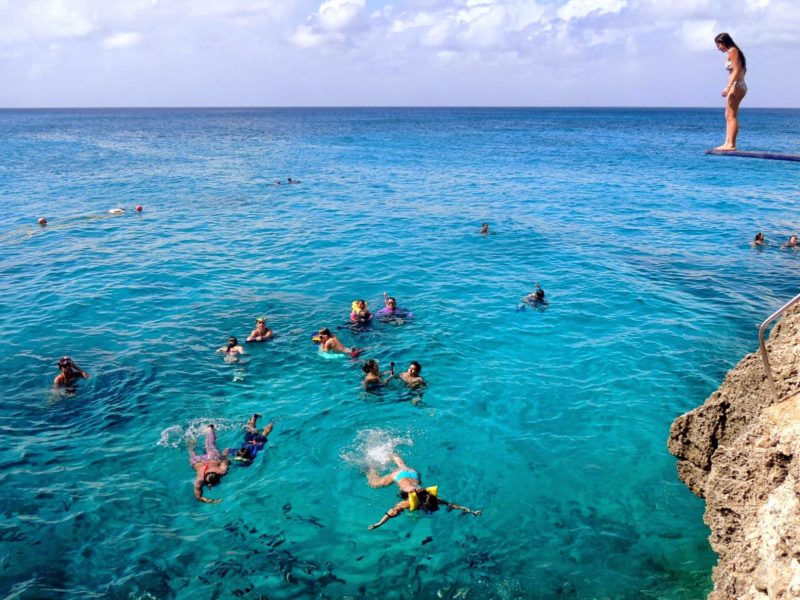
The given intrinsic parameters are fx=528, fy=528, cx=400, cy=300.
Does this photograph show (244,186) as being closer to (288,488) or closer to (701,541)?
(288,488)

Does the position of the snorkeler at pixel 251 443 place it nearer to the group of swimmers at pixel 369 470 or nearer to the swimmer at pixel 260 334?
the group of swimmers at pixel 369 470

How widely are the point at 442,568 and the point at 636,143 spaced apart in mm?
92426

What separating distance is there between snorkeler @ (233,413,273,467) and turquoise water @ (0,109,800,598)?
238 mm

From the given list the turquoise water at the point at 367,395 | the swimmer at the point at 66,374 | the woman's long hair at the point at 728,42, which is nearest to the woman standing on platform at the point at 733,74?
the woman's long hair at the point at 728,42

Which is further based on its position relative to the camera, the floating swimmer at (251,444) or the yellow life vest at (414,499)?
the floating swimmer at (251,444)

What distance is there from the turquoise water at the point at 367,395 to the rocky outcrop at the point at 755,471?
7.18ft

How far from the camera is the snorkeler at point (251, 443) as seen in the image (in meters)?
12.4

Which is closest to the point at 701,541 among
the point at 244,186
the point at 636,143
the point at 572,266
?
the point at 572,266

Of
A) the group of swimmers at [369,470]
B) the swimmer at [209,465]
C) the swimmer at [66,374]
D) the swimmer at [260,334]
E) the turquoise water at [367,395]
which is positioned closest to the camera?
the turquoise water at [367,395]

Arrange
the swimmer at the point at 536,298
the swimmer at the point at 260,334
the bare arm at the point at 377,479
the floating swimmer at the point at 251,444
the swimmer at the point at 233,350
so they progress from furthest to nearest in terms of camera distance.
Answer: the swimmer at the point at 536,298, the swimmer at the point at 260,334, the swimmer at the point at 233,350, the floating swimmer at the point at 251,444, the bare arm at the point at 377,479

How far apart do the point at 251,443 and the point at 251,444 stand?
36mm

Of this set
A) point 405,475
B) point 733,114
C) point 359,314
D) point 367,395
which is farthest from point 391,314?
point 733,114

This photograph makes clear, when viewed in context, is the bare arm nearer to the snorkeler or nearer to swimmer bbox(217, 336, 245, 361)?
the snorkeler

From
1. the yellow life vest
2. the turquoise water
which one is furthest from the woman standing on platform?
the yellow life vest
